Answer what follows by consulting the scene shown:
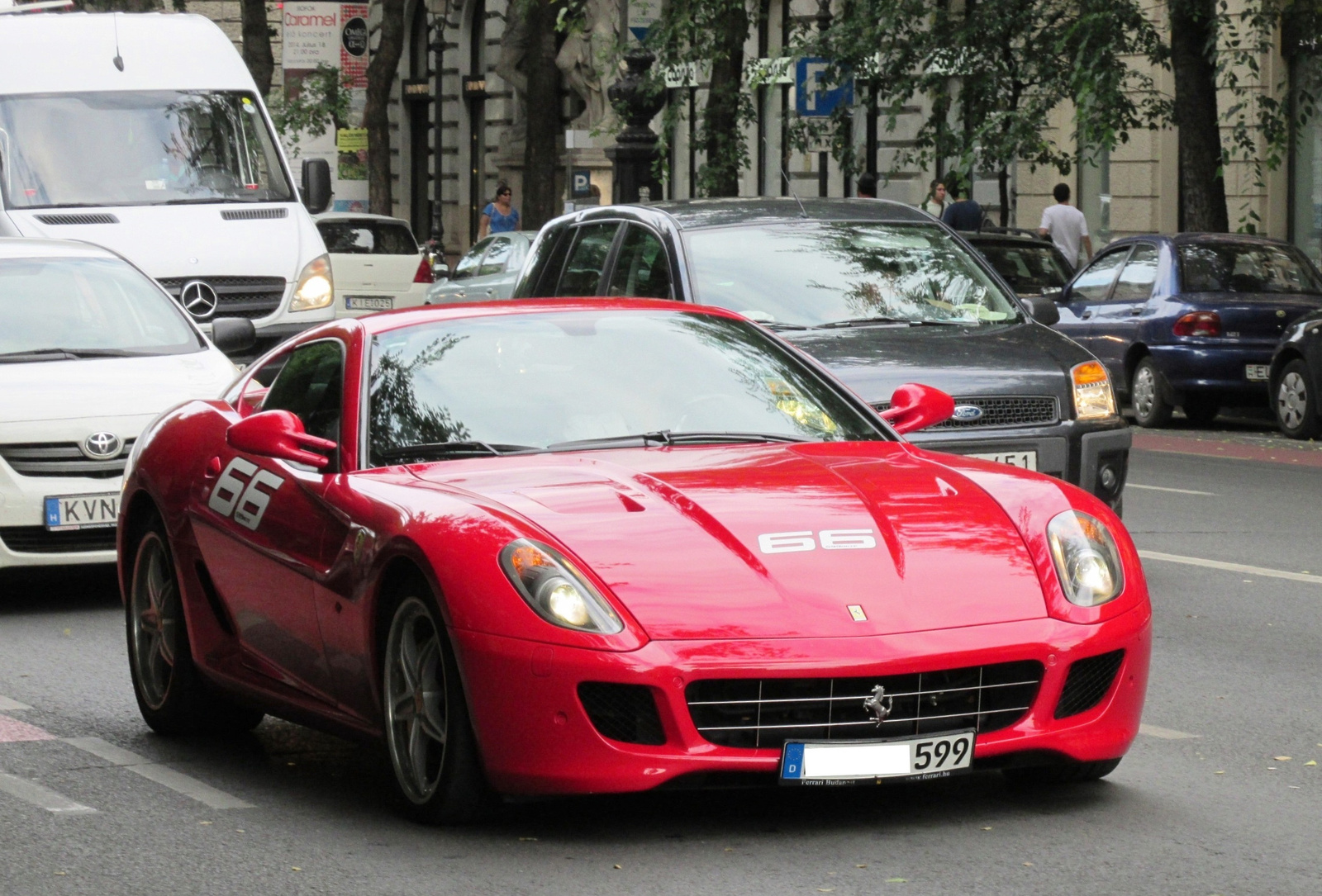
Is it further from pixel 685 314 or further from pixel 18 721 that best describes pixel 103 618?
pixel 685 314

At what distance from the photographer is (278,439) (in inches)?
258

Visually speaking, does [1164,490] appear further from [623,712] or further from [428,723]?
[623,712]

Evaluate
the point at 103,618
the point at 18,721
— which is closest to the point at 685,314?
the point at 18,721

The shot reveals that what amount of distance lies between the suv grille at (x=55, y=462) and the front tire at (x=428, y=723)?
4.61m

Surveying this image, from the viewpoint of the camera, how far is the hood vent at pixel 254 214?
1698 centimetres

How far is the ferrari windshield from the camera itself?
670 centimetres

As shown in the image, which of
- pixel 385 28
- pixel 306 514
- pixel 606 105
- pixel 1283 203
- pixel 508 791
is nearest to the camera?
pixel 508 791

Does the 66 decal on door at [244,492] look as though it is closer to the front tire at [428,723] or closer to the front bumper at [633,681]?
the front tire at [428,723]

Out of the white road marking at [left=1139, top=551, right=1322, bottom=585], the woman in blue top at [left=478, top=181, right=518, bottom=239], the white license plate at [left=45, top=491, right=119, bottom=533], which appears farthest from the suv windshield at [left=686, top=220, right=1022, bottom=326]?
the woman in blue top at [left=478, top=181, right=518, bottom=239]

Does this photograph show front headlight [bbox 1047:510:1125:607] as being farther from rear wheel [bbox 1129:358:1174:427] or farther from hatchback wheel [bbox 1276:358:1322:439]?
rear wheel [bbox 1129:358:1174:427]

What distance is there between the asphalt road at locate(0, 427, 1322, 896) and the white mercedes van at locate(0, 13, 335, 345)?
8.54 metres

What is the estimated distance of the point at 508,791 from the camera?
5.73 meters

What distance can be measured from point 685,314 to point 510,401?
2.64 feet

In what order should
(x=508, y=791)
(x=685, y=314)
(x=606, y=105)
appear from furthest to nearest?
Result: 1. (x=606, y=105)
2. (x=685, y=314)
3. (x=508, y=791)
